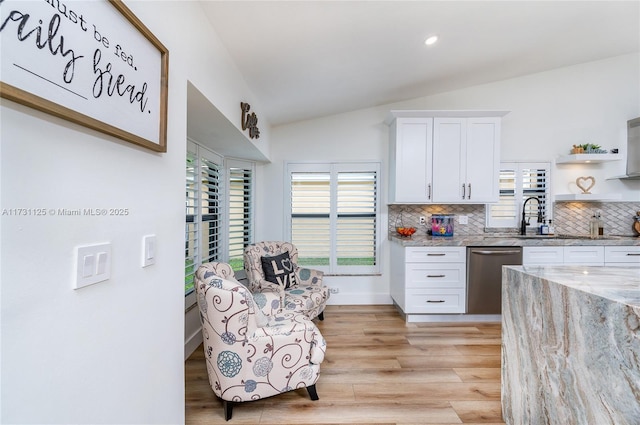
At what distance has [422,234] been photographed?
386 centimetres

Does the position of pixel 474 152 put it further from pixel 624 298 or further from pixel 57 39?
pixel 57 39

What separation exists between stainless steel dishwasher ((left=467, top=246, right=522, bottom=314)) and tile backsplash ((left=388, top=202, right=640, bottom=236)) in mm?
624

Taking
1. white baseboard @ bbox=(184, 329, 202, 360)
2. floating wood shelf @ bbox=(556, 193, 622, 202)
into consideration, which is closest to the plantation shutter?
white baseboard @ bbox=(184, 329, 202, 360)

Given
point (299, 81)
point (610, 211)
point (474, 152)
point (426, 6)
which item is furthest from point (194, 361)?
point (610, 211)

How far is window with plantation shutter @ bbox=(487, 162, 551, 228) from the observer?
149 inches

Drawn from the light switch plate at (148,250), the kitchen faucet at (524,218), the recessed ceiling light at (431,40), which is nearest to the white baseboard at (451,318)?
the kitchen faucet at (524,218)

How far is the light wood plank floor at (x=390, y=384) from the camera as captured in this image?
180cm

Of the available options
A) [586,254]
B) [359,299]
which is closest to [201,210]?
[359,299]

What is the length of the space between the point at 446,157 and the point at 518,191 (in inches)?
48.6


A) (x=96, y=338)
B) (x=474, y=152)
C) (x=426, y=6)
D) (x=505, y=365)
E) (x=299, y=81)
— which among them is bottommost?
(x=505, y=365)

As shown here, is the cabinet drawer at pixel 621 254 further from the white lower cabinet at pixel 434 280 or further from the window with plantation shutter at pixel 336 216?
the window with plantation shutter at pixel 336 216

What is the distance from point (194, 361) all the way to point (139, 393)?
1.51 meters

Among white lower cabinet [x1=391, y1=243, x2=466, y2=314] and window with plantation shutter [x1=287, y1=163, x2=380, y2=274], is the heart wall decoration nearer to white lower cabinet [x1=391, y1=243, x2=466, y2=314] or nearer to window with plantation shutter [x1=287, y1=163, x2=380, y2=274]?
white lower cabinet [x1=391, y1=243, x2=466, y2=314]

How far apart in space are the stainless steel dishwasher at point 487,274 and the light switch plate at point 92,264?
3363mm
